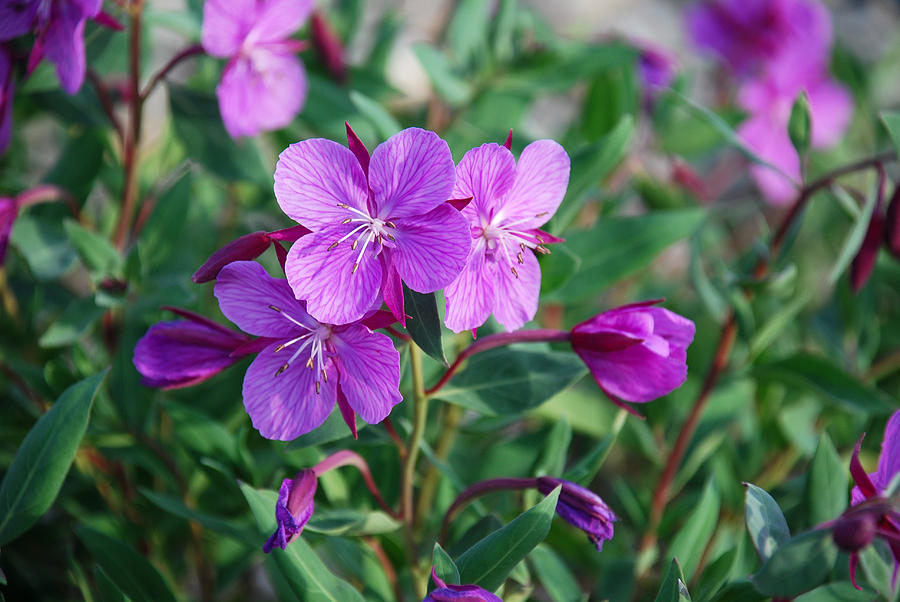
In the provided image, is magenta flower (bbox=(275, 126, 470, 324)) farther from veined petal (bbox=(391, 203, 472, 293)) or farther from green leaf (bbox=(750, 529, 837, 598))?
green leaf (bbox=(750, 529, 837, 598))

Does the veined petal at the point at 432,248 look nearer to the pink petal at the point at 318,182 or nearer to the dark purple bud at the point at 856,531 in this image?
the pink petal at the point at 318,182

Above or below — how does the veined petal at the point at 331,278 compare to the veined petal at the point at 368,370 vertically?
above

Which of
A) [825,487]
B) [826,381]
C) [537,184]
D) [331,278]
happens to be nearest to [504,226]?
[537,184]

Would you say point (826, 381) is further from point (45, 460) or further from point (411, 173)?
point (45, 460)

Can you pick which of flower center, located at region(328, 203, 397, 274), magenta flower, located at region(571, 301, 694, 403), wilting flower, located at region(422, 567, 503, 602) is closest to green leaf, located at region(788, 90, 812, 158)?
magenta flower, located at region(571, 301, 694, 403)

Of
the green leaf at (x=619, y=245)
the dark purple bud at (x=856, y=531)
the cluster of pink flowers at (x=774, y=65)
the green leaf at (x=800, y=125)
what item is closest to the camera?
the dark purple bud at (x=856, y=531)

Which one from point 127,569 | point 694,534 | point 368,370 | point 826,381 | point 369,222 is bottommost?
point 127,569

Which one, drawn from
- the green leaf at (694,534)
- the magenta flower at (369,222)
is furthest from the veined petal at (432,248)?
the green leaf at (694,534)
